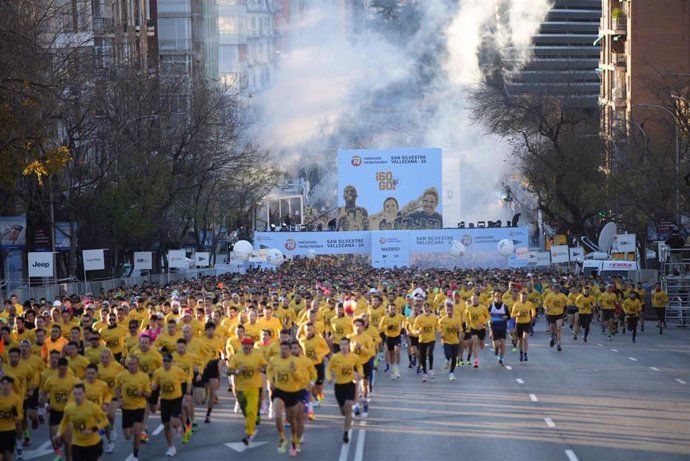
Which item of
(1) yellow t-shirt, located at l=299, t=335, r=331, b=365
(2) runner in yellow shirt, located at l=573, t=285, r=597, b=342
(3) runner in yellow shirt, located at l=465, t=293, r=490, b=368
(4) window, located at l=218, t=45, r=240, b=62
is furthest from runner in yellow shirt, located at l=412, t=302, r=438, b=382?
(4) window, located at l=218, t=45, r=240, b=62

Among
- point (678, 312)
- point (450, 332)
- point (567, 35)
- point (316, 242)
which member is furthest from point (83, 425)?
point (567, 35)

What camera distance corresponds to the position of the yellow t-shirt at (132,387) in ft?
53.1

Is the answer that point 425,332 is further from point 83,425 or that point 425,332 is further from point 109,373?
point 83,425

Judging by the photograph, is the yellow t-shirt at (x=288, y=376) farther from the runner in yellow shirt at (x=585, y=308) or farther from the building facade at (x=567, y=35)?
the building facade at (x=567, y=35)

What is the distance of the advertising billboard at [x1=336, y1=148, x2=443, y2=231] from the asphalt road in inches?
1520

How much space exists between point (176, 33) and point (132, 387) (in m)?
92.0

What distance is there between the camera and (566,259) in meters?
53.2

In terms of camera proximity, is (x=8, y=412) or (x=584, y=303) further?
(x=584, y=303)

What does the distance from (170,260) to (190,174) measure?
6550 mm

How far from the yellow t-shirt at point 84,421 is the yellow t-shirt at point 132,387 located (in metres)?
1.92

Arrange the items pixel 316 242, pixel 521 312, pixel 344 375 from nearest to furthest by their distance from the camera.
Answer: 1. pixel 344 375
2. pixel 521 312
3. pixel 316 242

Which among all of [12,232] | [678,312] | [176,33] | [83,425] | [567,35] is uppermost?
[567,35]

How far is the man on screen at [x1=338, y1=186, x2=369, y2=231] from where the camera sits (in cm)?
6562

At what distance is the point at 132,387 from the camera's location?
53.1ft
